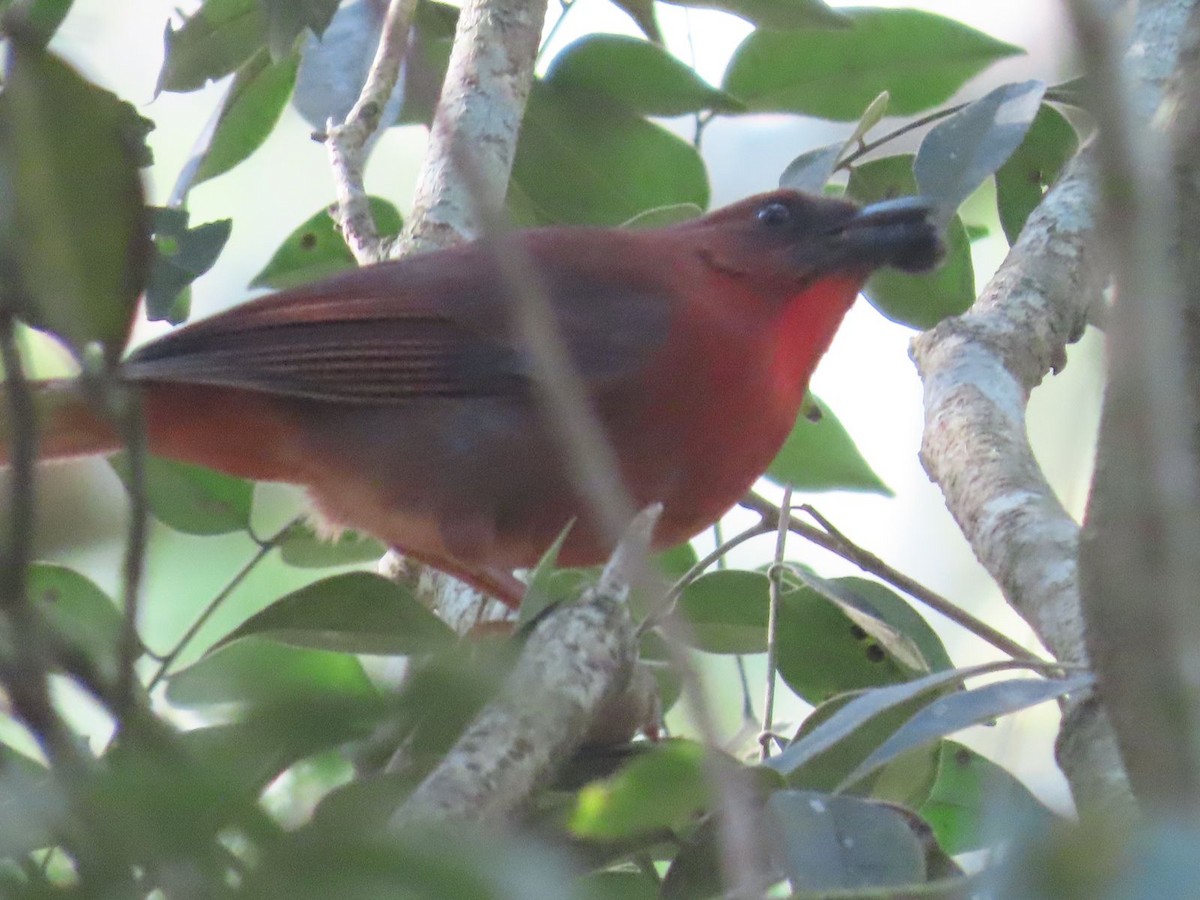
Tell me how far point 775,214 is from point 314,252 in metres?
1.24

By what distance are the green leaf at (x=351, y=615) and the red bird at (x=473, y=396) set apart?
0.80m

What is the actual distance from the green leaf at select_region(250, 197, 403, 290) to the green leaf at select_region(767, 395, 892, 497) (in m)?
1.26

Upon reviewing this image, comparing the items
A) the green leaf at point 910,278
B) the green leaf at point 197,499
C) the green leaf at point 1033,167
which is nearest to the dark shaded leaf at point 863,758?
the green leaf at point 910,278

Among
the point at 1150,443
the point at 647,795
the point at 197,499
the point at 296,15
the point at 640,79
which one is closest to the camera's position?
the point at 1150,443

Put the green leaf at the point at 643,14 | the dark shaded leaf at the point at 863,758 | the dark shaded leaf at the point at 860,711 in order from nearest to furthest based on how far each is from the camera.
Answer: the dark shaded leaf at the point at 860,711, the dark shaded leaf at the point at 863,758, the green leaf at the point at 643,14

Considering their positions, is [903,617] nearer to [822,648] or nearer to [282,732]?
[822,648]

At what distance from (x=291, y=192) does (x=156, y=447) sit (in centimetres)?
245

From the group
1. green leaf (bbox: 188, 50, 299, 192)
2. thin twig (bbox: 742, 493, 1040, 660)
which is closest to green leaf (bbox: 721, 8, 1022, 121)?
thin twig (bbox: 742, 493, 1040, 660)

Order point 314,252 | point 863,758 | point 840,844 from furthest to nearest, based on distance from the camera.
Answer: point 314,252 < point 863,758 < point 840,844

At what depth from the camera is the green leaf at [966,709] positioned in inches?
68.5

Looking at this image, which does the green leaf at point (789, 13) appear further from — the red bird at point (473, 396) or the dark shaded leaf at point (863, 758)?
the dark shaded leaf at point (863, 758)

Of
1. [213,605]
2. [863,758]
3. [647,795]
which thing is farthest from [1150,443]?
[213,605]

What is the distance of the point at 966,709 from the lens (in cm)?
177

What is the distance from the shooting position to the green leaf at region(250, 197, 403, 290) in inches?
162
